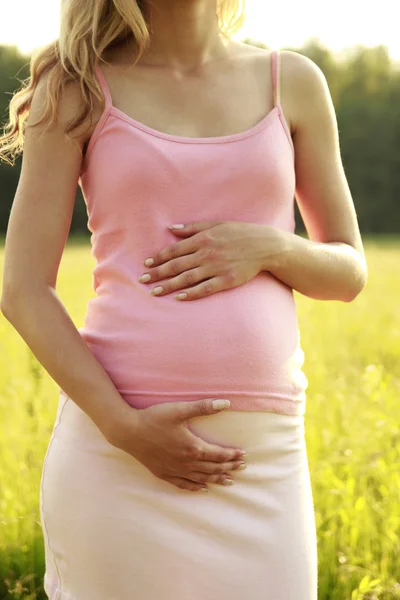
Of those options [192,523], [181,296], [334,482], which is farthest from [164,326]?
[334,482]

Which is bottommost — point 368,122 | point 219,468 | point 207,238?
point 368,122

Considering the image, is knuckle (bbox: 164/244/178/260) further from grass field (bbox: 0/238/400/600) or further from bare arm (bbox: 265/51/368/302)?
grass field (bbox: 0/238/400/600)

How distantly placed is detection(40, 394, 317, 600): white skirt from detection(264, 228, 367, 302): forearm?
0.31 metres

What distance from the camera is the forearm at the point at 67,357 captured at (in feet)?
5.54

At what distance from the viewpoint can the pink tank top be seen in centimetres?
171

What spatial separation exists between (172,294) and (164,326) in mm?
73

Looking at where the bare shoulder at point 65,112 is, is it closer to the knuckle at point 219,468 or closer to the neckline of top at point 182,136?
the neckline of top at point 182,136

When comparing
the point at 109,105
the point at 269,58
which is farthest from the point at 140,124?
the point at 269,58

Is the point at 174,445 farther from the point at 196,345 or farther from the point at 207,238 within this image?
the point at 207,238

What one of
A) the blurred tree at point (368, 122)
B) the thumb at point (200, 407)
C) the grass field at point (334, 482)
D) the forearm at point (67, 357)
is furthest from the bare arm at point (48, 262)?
the blurred tree at point (368, 122)

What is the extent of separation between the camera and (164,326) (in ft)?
5.64

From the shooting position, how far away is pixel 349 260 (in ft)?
6.25

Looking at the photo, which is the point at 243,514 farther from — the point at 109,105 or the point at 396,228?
the point at 396,228

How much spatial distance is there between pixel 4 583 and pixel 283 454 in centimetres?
154
